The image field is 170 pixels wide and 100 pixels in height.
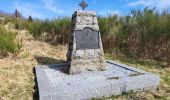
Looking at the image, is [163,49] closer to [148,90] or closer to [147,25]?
[147,25]

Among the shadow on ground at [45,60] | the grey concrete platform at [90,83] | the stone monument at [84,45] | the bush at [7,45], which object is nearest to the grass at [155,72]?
the grey concrete platform at [90,83]

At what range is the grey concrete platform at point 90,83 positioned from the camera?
3.96 metres

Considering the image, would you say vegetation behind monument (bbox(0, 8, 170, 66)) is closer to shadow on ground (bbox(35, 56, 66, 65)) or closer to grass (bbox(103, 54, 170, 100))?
grass (bbox(103, 54, 170, 100))

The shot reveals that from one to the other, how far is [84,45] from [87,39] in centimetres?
16

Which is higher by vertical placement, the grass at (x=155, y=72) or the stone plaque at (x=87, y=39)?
the stone plaque at (x=87, y=39)

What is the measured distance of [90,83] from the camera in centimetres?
429

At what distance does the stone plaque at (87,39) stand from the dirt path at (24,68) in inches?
50.9

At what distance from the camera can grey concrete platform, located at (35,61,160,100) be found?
3957 mm

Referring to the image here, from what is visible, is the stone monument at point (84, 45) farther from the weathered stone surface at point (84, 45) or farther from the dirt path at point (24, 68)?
the dirt path at point (24, 68)

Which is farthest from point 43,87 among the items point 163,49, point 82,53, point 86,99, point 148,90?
point 163,49

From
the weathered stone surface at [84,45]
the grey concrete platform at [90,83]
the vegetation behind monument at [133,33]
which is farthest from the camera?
the vegetation behind monument at [133,33]

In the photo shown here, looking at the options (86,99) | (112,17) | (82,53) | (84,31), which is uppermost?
(112,17)

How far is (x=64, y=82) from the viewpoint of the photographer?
450cm

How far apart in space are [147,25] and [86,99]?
4448 mm
